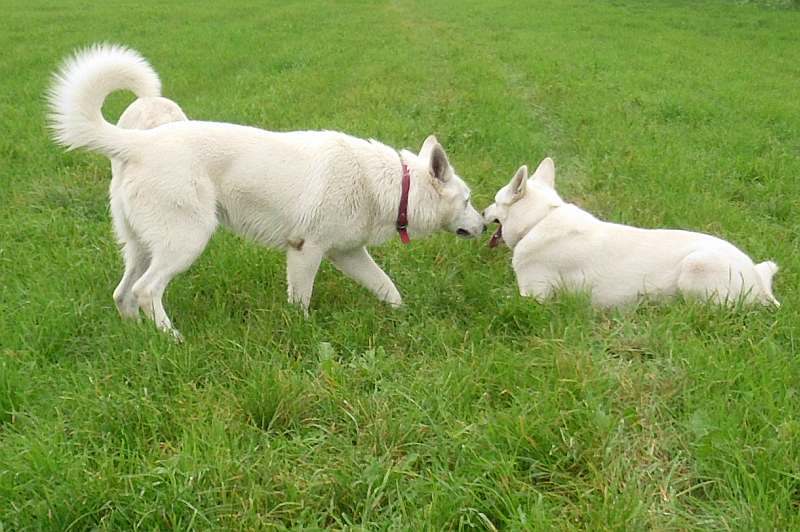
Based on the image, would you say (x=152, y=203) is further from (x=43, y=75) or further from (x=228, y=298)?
(x=43, y=75)

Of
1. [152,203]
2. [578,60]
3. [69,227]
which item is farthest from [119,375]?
[578,60]

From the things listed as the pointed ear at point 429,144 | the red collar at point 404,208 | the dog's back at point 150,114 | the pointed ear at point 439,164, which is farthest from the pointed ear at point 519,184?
the dog's back at point 150,114

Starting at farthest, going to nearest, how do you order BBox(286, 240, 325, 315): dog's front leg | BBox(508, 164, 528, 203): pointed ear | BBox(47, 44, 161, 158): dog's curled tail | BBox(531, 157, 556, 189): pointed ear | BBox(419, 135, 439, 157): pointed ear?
BBox(531, 157, 556, 189): pointed ear
BBox(508, 164, 528, 203): pointed ear
BBox(419, 135, 439, 157): pointed ear
BBox(286, 240, 325, 315): dog's front leg
BBox(47, 44, 161, 158): dog's curled tail

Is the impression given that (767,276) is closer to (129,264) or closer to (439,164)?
(439,164)

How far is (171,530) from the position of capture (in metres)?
2.06

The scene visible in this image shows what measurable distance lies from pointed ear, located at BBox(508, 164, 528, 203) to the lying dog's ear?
1.53 feet

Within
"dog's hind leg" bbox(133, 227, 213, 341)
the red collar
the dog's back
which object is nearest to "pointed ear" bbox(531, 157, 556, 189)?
the red collar

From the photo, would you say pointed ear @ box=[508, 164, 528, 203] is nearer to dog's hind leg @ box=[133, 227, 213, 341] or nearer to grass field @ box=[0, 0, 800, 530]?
grass field @ box=[0, 0, 800, 530]

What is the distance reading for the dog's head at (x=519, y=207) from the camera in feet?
14.6

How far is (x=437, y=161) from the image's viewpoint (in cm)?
→ 418

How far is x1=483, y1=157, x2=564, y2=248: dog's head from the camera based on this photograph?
446 cm

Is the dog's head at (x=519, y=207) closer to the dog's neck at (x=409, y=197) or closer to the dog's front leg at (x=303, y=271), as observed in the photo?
the dog's neck at (x=409, y=197)

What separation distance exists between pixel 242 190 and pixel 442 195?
125 cm

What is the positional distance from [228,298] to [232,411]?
4.35ft
